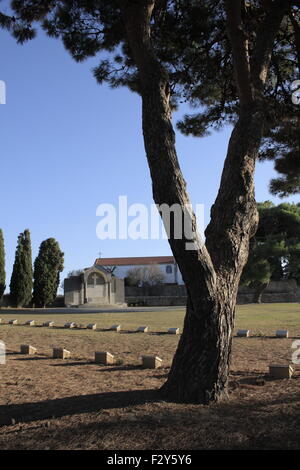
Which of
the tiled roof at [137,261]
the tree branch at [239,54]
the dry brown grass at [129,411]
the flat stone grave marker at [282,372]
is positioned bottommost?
the dry brown grass at [129,411]

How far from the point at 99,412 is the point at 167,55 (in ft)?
19.6

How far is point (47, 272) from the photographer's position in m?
33.6

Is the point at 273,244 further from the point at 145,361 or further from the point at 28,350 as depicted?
the point at 145,361

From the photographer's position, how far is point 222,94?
8.22 metres

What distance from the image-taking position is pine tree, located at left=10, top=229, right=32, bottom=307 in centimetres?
3288

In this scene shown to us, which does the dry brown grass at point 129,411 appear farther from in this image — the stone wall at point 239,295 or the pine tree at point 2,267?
the stone wall at point 239,295

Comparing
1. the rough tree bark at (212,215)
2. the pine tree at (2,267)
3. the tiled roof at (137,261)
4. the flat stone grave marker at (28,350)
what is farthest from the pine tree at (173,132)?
the tiled roof at (137,261)

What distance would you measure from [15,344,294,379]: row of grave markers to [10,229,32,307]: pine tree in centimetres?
2564

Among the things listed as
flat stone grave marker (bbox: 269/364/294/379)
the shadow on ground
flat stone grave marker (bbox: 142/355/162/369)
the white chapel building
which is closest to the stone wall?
flat stone grave marker (bbox: 142/355/162/369)

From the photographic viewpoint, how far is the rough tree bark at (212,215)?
4.39 metres

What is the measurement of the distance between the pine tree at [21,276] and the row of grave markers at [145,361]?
84.1 feet

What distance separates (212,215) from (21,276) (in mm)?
29707

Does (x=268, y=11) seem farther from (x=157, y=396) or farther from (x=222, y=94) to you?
(x=157, y=396)
